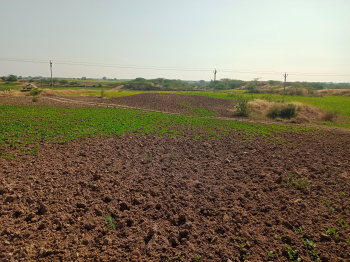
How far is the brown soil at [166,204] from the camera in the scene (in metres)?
4.34

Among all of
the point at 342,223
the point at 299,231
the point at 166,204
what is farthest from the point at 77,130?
the point at 342,223

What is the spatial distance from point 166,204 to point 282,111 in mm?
19486

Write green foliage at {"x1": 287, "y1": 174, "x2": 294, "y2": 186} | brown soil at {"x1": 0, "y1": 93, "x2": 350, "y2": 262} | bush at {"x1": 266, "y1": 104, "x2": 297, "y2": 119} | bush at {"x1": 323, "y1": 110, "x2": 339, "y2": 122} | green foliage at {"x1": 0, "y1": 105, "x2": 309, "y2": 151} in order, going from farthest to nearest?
bush at {"x1": 266, "y1": 104, "x2": 297, "y2": 119}, bush at {"x1": 323, "y1": 110, "x2": 339, "y2": 122}, green foliage at {"x1": 0, "y1": 105, "x2": 309, "y2": 151}, green foliage at {"x1": 287, "y1": 174, "x2": 294, "y2": 186}, brown soil at {"x1": 0, "y1": 93, "x2": 350, "y2": 262}

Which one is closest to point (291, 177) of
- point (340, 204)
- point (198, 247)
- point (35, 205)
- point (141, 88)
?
point (340, 204)

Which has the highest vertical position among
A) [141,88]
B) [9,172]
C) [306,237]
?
[141,88]

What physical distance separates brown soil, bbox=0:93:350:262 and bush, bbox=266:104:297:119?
12279mm

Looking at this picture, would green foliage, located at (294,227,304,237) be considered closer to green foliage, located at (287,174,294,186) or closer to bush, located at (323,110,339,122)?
green foliage, located at (287,174,294,186)

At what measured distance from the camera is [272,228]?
4.96 meters

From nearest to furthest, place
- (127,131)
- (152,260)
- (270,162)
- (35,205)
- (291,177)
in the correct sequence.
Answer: (152,260)
(35,205)
(291,177)
(270,162)
(127,131)

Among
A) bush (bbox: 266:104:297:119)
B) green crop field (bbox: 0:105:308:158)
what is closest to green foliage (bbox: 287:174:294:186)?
green crop field (bbox: 0:105:308:158)

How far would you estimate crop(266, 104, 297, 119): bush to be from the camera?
2153 cm

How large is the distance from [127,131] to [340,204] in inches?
420

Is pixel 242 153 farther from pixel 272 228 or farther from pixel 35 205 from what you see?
pixel 35 205

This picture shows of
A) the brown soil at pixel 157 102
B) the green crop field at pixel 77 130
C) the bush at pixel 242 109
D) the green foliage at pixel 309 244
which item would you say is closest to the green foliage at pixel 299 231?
the green foliage at pixel 309 244
